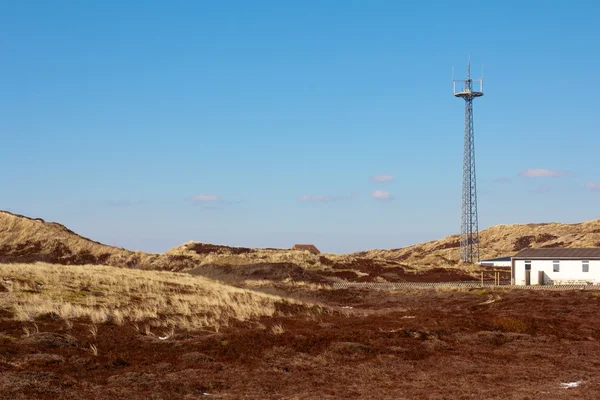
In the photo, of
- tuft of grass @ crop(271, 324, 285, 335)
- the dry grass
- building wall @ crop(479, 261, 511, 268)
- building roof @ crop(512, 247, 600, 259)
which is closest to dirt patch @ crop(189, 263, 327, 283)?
building roof @ crop(512, 247, 600, 259)

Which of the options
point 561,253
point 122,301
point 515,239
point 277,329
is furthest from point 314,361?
point 515,239

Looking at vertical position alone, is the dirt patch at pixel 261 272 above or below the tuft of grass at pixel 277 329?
above

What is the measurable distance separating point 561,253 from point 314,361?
51.9 metres

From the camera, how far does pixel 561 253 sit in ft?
217

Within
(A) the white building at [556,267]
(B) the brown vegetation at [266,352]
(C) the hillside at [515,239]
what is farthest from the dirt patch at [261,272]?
(C) the hillside at [515,239]

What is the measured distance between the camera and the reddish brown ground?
54.2 ft

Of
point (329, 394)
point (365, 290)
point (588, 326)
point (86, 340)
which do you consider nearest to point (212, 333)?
point (86, 340)

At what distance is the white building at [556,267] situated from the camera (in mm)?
64188

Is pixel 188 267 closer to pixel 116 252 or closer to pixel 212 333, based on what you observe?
pixel 116 252

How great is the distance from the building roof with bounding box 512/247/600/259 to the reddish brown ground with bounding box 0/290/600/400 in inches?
1459

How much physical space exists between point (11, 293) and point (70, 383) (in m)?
14.9

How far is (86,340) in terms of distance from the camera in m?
22.5

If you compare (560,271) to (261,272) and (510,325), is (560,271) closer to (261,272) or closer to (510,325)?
(261,272)

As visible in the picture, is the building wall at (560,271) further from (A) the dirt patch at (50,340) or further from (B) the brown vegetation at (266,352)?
(A) the dirt patch at (50,340)
